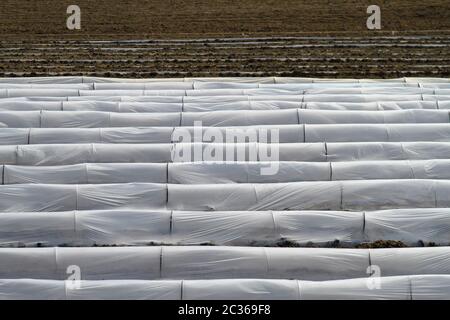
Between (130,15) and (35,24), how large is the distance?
9.05 ft

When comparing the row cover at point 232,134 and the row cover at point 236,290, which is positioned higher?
the row cover at point 232,134

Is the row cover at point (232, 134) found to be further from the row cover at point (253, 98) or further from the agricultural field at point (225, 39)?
the agricultural field at point (225, 39)

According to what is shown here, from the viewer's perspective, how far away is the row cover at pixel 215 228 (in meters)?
5.59

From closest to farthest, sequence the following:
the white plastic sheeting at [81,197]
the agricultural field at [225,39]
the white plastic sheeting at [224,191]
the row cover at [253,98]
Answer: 1. the white plastic sheeting at [224,191]
2. the white plastic sheeting at [81,197]
3. the row cover at [253,98]
4. the agricultural field at [225,39]

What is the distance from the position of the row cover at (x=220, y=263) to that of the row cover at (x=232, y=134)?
8.24 ft

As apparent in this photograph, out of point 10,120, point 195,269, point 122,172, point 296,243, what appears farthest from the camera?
point 10,120

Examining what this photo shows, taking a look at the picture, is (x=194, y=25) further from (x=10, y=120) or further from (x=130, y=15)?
(x=10, y=120)

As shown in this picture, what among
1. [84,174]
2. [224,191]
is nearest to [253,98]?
[224,191]

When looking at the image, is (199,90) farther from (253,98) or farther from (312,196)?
(312,196)

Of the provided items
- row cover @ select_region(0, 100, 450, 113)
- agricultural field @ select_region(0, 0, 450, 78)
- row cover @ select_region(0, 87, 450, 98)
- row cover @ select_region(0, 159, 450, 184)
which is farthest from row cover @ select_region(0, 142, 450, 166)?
agricultural field @ select_region(0, 0, 450, 78)

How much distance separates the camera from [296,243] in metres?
5.59

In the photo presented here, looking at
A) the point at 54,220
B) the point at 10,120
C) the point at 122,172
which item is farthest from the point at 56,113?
the point at 54,220

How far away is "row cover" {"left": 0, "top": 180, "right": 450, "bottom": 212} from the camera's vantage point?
20.0 feet

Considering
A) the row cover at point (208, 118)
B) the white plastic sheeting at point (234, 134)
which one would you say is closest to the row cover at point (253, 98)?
the row cover at point (208, 118)
